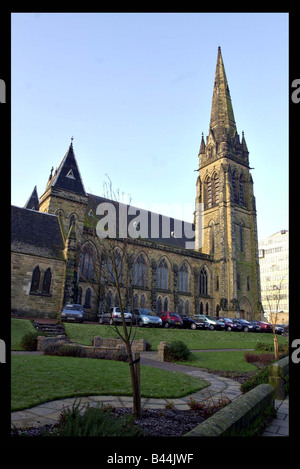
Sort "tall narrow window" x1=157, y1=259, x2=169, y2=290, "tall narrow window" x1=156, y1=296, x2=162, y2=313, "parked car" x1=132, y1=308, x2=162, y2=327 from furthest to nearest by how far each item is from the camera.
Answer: "tall narrow window" x1=157, y1=259, x2=169, y2=290 → "tall narrow window" x1=156, y1=296, x2=162, y2=313 → "parked car" x1=132, y1=308, x2=162, y2=327

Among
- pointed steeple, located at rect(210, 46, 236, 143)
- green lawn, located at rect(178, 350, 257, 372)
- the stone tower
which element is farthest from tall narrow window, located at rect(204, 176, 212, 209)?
green lawn, located at rect(178, 350, 257, 372)

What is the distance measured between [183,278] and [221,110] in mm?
30617

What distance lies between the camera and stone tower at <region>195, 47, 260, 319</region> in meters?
44.2

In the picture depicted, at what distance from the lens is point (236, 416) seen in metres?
3.63

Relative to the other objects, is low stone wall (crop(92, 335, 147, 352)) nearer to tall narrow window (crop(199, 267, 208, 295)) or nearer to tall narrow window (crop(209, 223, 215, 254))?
tall narrow window (crop(199, 267, 208, 295))

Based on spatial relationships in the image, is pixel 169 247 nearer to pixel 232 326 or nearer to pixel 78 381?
pixel 232 326

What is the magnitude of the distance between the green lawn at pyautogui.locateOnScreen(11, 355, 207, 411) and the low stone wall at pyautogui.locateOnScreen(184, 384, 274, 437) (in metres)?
2.64

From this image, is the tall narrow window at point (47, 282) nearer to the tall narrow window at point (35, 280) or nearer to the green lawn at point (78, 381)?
the tall narrow window at point (35, 280)

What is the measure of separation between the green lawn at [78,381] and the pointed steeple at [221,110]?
156ft
